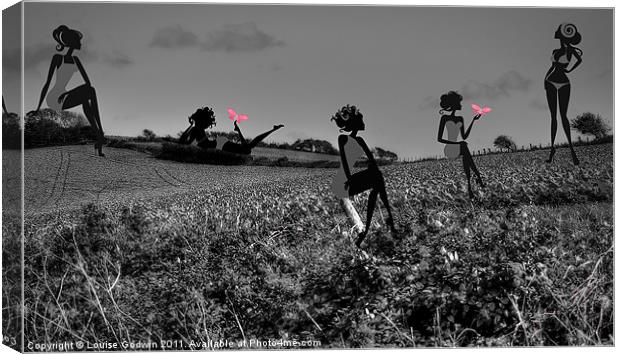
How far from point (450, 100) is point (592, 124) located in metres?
1.81

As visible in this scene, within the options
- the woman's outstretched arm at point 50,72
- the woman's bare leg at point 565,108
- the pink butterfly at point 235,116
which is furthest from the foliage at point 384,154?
the woman's outstretched arm at point 50,72

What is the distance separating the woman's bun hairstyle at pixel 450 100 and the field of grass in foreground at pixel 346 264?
2.43 feet

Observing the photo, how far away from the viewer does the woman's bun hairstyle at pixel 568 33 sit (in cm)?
988

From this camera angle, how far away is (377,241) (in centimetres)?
960

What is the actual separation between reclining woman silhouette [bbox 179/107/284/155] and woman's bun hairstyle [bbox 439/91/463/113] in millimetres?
1945

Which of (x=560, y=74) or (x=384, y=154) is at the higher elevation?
(x=560, y=74)

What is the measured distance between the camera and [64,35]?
30.3 feet

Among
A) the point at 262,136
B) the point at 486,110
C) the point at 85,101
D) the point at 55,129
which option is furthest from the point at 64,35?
the point at 486,110

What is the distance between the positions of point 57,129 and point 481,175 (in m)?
5.05

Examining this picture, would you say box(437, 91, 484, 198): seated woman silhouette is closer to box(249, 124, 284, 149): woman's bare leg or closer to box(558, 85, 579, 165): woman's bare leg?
box(558, 85, 579, 165): woman's bare leg

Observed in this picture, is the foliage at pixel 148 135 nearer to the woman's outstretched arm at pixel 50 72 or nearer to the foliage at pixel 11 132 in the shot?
the woman's outstretched arm at pixel 50 72

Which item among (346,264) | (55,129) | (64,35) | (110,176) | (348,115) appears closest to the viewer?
(64,35)

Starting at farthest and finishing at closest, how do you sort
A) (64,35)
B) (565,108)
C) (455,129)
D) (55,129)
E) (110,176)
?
1. (565,108)
2. (455,129)
3. (110,176)
4. (55,129)
5. (64,35)

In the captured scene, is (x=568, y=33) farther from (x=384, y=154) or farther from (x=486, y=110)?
(x=384, y=154)
